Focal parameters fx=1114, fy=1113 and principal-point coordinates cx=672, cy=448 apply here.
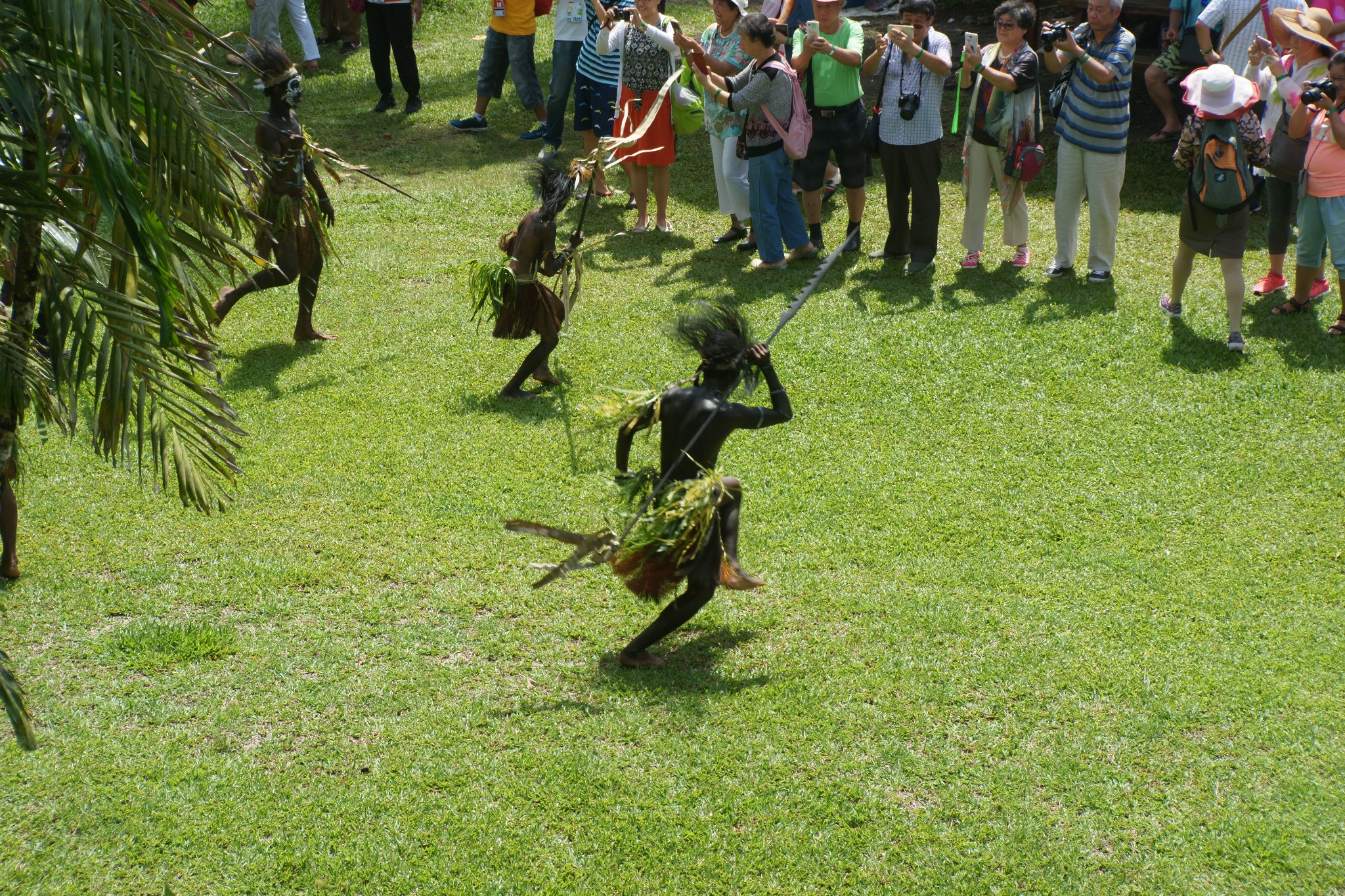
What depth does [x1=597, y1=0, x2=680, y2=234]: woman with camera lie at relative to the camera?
1013cm

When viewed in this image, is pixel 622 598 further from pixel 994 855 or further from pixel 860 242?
pixel 860 242

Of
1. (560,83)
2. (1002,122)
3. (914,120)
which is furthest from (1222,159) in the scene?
(560,83)

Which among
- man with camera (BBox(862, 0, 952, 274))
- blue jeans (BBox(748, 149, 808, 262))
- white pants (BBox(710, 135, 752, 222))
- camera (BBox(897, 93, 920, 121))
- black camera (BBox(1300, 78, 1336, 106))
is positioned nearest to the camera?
black camera (BBox(1300, 78, 1336, 106))

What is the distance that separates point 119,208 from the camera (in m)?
3.11

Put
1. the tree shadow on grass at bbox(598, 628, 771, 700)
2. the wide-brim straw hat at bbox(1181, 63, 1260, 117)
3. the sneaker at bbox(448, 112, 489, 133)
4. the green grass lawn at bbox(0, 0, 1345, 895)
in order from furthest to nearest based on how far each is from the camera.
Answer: the sneaker at bbox(448, 112, 489, 133) → the wide-brim straw hat at bbox(1181, 63, 1260, 117) → the tree shadow on grass at bbox(598, 628, 771, 700) → the green grass lawn at bbox(0, 0, 1345, 895)

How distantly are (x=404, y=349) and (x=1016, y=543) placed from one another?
4848 millimetres

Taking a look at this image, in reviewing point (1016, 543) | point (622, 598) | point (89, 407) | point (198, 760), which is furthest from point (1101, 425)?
point (89, 407)

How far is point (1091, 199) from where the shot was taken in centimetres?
895

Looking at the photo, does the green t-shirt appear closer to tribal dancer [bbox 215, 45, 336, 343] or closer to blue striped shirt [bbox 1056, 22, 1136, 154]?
blue striped shirt [bbox 1056, 22, 1136, 154]

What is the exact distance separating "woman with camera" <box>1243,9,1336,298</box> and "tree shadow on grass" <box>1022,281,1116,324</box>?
1206 millimetres

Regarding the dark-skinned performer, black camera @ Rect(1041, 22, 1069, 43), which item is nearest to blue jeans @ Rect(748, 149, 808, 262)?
black camera @ Rect(1041, 22, 1069, 43)

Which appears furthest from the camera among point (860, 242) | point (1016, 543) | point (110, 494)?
point (860, 242)

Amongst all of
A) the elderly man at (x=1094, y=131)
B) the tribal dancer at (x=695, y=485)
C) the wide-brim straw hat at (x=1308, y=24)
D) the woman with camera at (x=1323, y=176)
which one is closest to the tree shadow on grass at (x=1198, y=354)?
the woman with camera at (x=1323, y=176)

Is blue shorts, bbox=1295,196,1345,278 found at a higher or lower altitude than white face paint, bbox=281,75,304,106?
lower
